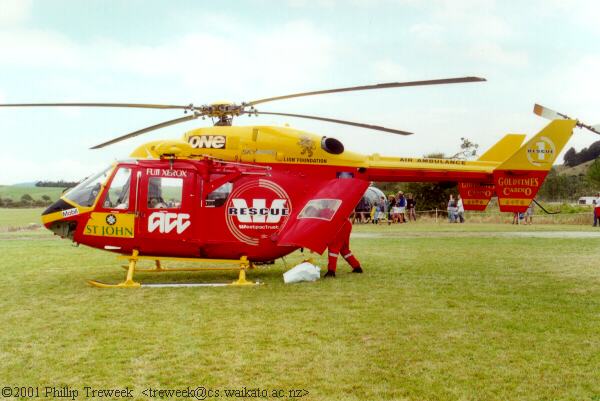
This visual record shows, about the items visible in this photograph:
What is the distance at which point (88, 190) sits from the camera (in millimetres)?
9977

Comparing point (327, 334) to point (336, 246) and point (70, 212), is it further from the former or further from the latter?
point (70, 212)

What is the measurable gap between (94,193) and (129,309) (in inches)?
124

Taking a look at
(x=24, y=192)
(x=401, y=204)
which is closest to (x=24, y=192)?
(x=24, y=192)

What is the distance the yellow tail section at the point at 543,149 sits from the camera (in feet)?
35.7

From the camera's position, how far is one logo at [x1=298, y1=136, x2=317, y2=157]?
10586 millimetres

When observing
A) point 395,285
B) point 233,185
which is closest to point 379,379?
point 395,285

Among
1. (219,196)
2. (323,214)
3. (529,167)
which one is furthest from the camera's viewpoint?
(529,167)

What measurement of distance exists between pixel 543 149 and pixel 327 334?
7.23 meters

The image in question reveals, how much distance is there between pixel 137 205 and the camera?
9.91 meters

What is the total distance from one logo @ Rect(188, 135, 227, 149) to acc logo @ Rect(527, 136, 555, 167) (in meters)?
6.29

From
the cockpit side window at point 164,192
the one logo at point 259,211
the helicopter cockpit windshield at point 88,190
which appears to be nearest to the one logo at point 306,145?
the one logo at point 259,211

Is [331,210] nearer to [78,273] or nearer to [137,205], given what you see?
[137,205]

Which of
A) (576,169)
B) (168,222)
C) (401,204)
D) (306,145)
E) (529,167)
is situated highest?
(576,169)

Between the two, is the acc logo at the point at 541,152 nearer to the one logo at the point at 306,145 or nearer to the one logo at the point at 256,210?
the one logo at the point at 306,145
